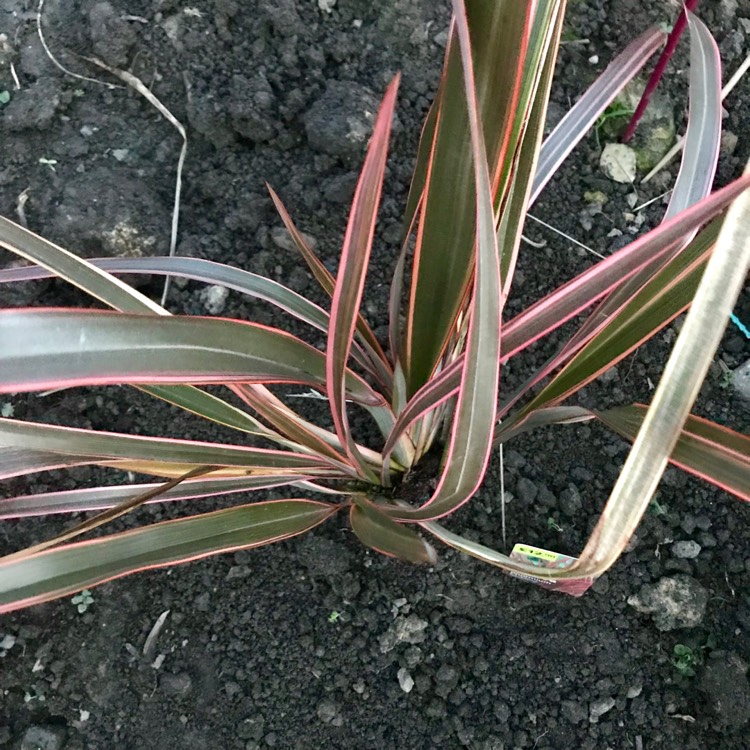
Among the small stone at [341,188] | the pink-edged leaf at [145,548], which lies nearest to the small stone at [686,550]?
the pink-edged leaf at [145,548]

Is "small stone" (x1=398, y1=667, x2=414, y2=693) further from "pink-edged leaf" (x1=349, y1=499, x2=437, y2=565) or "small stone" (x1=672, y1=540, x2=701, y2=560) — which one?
"small stone" (x1=672, y1=540, x2=701, y2=560)

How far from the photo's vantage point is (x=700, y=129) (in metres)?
0.77

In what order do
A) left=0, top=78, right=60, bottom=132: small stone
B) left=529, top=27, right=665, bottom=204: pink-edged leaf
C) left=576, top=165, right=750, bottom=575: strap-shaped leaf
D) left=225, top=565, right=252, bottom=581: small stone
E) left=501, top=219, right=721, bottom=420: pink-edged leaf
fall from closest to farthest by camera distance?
1. left=576, top=165, right=750, bottom=575: strap-shaped leaf
2. left=501, top=219, right=721, bottom=420: pink-edged leaf
3. left=529, top=27, right=665, bottom=204: pink-edged leaf
4. left=225, top=565, right=252, bottom=581: small stone
5. left=0, top=78, right=60, bottom=132: small stone

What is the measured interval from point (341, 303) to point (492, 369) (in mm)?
138

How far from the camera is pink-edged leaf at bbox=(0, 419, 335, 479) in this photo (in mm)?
634

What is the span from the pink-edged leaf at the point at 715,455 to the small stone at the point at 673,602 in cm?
47

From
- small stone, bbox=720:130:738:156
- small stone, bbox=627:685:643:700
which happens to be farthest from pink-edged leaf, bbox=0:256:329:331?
small stone, bbox=720:130:738:156

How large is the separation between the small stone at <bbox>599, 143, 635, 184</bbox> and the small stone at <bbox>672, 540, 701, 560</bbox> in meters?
0.62

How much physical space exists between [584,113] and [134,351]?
0.69m

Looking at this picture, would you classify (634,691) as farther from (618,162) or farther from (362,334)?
(618,162)

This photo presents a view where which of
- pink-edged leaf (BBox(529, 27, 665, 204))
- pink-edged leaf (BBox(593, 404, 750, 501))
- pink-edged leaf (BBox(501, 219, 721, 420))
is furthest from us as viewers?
pink-edged leaf (BBox(529, 27, 665, 204))

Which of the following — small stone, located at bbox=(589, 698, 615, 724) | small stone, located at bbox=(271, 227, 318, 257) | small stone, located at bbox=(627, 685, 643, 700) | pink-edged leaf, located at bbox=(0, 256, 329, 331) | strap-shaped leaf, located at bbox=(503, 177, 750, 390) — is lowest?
small stone, located at bbox=(589, 698, 615, 724)

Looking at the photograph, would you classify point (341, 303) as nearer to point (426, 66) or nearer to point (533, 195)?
point (533, 195)

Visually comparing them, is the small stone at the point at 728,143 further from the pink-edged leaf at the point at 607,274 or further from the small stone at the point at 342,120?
the pink-edged leaf at the point at 607,274
